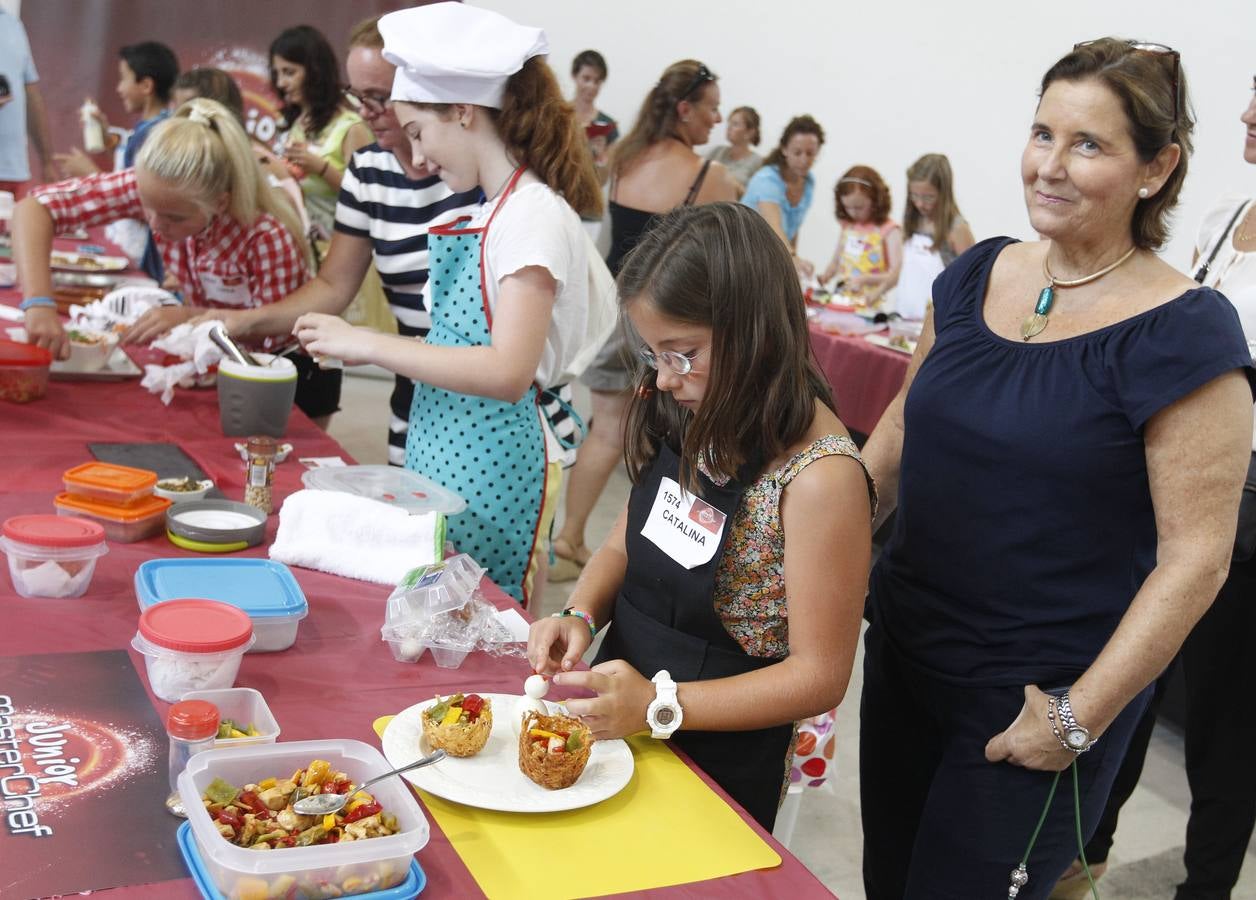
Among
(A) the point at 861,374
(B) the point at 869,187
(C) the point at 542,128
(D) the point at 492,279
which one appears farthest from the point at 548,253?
(B) the point at 869,187

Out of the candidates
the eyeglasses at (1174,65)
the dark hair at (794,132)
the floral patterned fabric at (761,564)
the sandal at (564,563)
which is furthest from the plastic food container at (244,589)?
the dark hair at (794,132)

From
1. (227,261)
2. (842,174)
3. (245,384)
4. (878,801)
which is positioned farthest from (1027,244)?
(842,174)

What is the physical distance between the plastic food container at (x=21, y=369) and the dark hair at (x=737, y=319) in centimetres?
145

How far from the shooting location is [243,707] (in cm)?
119

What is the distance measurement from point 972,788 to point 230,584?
0.99 m

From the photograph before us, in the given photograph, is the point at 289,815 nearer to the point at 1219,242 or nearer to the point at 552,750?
the point at 552,750

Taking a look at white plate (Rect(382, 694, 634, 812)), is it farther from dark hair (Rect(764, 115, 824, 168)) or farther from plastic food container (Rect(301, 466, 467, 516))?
dark hair (Rect(764, 115, 824, 168))

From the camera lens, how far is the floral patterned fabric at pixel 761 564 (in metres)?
1.31

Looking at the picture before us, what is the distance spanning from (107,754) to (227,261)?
1694 mm

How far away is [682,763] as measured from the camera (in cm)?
131

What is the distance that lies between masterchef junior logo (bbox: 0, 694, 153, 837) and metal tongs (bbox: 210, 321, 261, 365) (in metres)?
1.16

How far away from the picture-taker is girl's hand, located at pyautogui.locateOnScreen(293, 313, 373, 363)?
194 centimetres

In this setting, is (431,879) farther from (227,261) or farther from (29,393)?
(227,261)

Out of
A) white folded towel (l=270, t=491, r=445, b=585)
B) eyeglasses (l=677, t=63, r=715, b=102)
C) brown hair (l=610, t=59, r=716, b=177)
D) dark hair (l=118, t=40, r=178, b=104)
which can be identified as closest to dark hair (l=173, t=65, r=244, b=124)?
dark hair (l=118, t=40, r=178, b=104)
